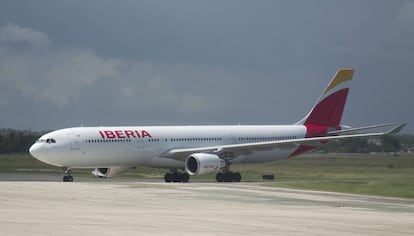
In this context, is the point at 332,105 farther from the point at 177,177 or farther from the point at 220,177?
the point at 177,177

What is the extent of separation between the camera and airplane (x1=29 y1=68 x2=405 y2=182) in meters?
49.8

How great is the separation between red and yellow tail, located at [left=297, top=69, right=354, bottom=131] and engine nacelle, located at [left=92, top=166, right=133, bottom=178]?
1248 centimetres

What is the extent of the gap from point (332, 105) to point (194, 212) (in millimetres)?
34634

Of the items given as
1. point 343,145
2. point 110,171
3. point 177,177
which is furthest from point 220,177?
point 343,145

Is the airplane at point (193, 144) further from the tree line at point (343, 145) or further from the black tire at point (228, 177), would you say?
the tree line at point (343, 145)

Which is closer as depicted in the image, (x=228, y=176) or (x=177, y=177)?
(x=228, y=176)

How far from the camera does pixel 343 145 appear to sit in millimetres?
129125

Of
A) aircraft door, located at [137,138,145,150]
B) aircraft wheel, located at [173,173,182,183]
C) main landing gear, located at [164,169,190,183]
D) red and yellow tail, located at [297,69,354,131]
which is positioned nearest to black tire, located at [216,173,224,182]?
main landing gear, located at [164,169,190,183]

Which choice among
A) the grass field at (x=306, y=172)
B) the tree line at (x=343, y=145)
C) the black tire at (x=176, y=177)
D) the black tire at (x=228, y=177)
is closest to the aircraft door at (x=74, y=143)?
the black tire at (x=176, y=177)

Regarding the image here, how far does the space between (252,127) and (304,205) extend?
90.6 feet

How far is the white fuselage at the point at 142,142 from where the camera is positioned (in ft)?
163

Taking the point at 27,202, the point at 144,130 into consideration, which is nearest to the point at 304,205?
the point at 27,202

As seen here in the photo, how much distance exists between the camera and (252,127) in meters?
56.8

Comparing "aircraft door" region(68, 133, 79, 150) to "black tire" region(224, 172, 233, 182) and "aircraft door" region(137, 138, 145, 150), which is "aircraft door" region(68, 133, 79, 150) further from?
"black tire" region(224, 172, 233, 182)
